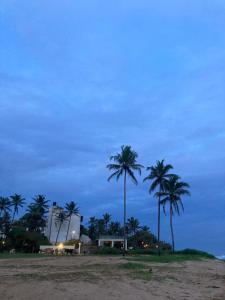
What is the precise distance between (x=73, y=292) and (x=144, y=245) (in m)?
85.8

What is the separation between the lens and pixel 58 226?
103m


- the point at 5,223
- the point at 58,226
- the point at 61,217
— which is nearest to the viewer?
the point at 5,223

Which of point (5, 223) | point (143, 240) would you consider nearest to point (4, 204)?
point (5, 223)

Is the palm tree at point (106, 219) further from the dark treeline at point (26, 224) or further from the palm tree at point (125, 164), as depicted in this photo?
the palm tree at point (125, 164)

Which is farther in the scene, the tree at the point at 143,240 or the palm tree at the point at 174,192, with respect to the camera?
the tree at the point at 143,240

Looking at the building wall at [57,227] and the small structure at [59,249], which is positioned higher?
the building wall at [57,227]

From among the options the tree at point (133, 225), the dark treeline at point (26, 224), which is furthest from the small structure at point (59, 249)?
the tree at point (133, 225)

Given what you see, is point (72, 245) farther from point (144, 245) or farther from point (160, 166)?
point (160, 166)

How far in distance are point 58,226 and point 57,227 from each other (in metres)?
0.51

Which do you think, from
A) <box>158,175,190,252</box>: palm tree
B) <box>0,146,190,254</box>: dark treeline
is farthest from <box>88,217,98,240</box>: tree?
<box>158,175,190,252</box>: palm tree

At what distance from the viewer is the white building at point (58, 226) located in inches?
4013

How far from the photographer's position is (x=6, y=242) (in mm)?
77938

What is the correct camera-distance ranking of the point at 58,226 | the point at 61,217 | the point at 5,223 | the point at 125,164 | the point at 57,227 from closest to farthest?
the point at 125,164 → the point at 5,223 → the point at 61,217 → the point at 58,226 → the point at 57,227

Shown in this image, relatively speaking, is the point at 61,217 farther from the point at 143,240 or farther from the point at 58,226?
the point at 143,240
